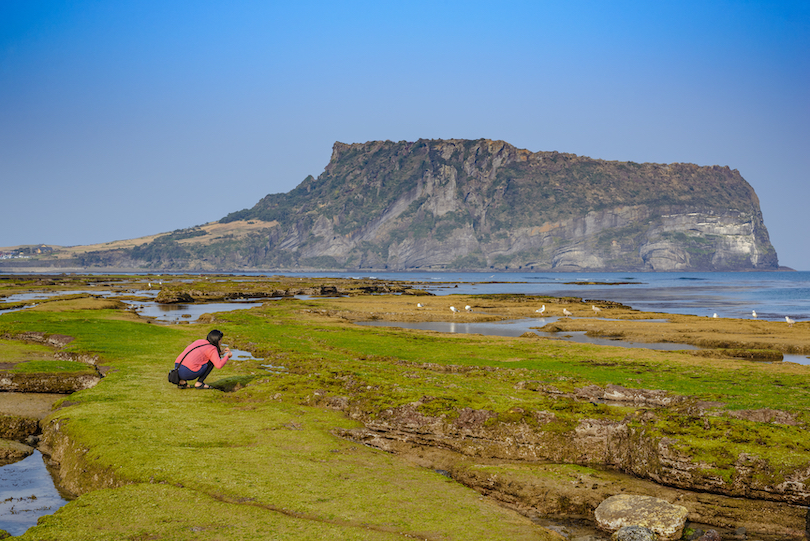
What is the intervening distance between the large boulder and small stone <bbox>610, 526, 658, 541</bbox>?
33 centimetres

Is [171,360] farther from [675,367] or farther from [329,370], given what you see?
[675,367]

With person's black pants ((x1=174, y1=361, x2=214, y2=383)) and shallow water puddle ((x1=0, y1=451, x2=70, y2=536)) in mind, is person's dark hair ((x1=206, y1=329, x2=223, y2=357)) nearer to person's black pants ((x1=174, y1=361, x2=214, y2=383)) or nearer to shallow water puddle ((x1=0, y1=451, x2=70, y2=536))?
person's black pants ((x1=174, y1=361, x2=214, y2=383))

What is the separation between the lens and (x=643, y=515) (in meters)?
10.4

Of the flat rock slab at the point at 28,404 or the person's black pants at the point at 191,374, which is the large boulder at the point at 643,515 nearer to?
the person's black pants at the point at 191,374

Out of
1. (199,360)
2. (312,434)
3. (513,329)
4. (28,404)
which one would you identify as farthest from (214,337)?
(513,329)

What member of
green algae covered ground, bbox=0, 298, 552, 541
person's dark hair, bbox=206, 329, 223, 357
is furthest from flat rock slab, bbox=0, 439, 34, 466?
person's dark hair, bbox=206, 329, 223, 357

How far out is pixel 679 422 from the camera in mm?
13945

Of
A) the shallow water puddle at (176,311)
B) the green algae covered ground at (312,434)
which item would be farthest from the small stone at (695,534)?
the shallow water puddle at (176,311)

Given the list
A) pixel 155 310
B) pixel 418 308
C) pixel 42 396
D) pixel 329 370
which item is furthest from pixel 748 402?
pixel 155 310

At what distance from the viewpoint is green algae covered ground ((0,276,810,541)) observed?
368 inches

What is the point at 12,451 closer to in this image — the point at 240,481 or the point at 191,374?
the point at 191,374

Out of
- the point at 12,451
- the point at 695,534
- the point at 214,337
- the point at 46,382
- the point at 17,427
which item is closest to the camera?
the point at 695,534

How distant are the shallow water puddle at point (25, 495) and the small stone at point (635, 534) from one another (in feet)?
35.4

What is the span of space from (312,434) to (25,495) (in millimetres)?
6356
